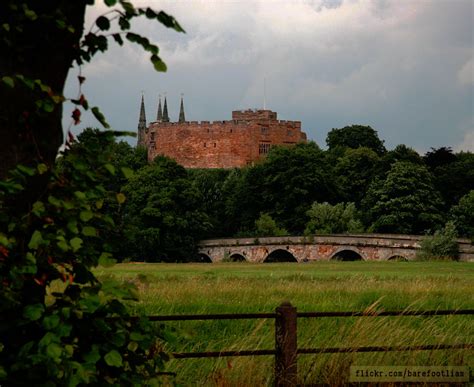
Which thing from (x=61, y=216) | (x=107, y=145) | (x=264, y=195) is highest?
(x=264, y=195)

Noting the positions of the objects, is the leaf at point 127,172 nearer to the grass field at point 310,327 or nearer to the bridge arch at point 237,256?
the grass field at point 310,327

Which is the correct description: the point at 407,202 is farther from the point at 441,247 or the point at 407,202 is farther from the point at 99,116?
the point at 99,116

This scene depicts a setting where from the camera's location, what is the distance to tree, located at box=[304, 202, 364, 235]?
6325 cm

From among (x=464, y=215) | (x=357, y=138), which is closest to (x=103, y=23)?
(x=464, y=215)

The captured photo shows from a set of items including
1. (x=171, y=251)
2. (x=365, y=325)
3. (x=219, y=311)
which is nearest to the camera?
(x=365, y=325)

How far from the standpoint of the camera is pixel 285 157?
233 feet

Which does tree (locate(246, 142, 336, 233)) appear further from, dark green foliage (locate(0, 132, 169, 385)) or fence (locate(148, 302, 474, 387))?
dark green foliage (locate(0, 132, 169, 385))

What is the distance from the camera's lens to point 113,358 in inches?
172

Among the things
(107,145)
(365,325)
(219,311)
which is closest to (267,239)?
(219,311)

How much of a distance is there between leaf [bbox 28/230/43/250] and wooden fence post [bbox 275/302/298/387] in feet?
10.4

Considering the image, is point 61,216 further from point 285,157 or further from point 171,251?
point 285,157

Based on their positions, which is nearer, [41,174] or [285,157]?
[41,174]

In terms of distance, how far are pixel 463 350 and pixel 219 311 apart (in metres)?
4.96

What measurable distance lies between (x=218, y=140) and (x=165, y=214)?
35.8m
